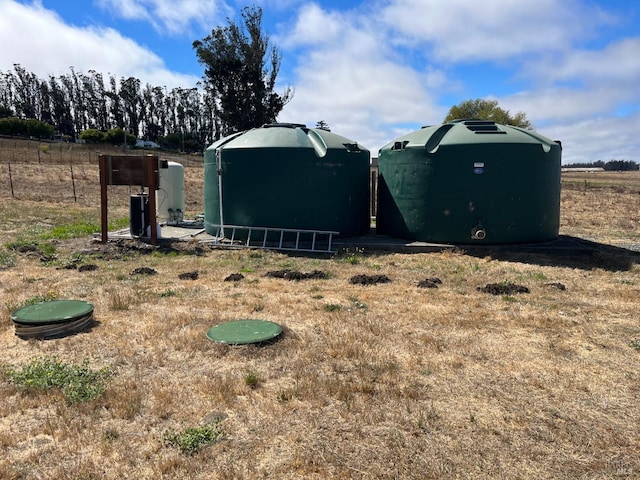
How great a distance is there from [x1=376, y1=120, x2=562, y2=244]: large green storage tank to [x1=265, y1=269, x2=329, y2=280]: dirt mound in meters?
3.49

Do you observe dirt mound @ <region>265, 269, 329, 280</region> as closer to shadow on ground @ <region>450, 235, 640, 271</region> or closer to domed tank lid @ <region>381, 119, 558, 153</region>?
shadow on ground @ <region>450, 235, 640, 271</region>

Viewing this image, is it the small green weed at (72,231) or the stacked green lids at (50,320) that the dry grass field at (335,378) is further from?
the small green weed at (72,231)

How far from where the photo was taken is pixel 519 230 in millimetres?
10430

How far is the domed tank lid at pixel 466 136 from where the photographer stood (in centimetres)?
1023

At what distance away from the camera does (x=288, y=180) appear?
10.7 m

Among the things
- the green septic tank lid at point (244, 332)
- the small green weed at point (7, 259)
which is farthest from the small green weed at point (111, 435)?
the small green weed at point (7, 259)

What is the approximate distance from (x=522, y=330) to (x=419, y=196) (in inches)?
219

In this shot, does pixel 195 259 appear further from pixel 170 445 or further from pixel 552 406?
pixel 552 406

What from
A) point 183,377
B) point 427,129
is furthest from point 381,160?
point 183,377

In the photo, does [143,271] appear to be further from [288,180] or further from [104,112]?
[104,112]

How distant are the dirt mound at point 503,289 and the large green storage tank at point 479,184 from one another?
2.96 meters

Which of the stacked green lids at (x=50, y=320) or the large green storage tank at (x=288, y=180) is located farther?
the large green storage tank at (x=288, y=180)

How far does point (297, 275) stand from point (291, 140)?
4057mm

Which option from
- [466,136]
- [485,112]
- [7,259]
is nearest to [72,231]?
[7,259]
